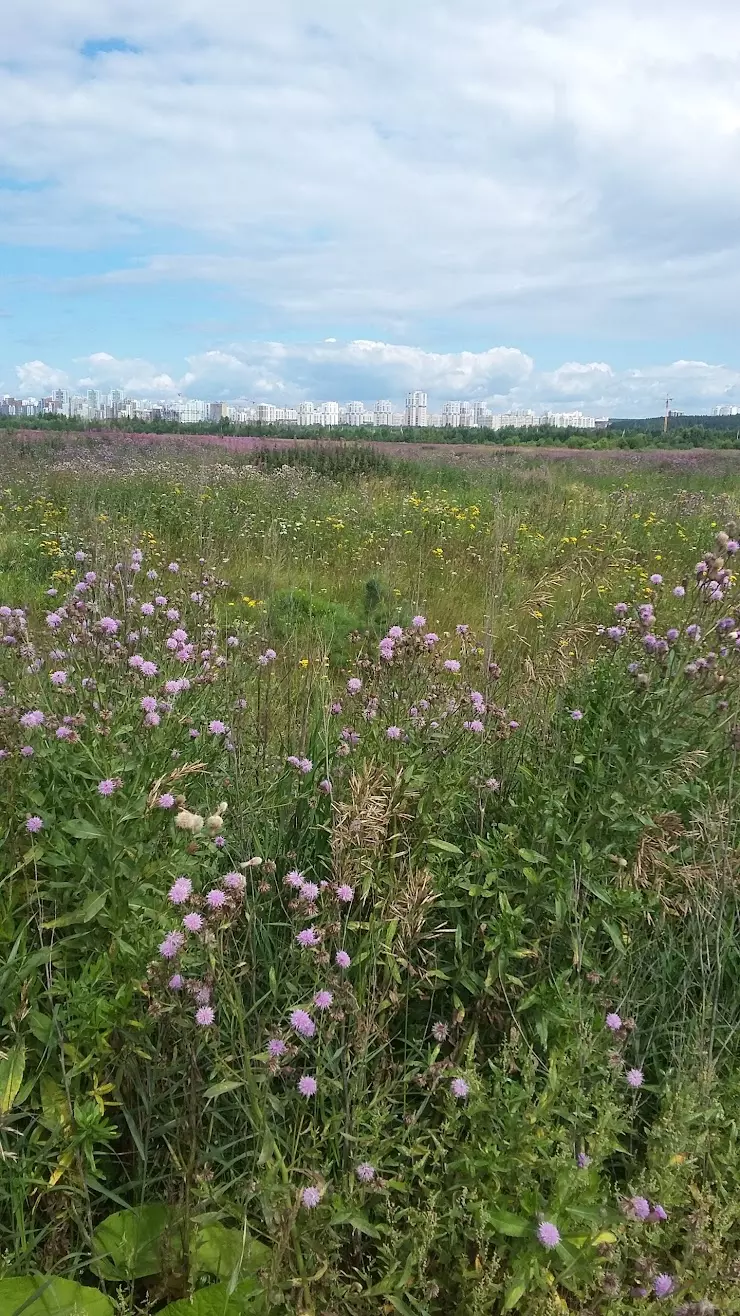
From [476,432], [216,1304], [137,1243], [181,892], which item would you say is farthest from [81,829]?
[476,432]

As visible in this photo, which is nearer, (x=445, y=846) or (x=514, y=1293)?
(x=514, y=1293)

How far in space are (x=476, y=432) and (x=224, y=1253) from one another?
2457 inches

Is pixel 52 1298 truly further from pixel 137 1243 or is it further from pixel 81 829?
pixel 81 829

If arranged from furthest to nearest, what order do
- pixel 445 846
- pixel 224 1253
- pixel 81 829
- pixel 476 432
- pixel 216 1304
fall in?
pixel 476 432, pixel 445 846, pixel 81 829, pixel 224 1253, pixel 216 1304

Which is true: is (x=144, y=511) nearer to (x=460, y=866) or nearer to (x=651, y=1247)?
(x=460, y=866)

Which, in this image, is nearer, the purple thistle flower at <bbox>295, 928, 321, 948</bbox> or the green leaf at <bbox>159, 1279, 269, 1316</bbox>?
the green leaf at <bbox>159, 1279, 269, 1316</bbox>

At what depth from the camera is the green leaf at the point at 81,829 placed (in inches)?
71.7

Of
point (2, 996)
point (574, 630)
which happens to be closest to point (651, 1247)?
point (2, 996)

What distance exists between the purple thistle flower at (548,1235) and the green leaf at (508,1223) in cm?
4

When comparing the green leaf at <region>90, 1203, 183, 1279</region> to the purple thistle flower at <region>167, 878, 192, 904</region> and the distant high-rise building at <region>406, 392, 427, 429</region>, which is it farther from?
the distant high-rise building at <region>406, 392, 427, 429</region>

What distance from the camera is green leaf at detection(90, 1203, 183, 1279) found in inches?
63.1

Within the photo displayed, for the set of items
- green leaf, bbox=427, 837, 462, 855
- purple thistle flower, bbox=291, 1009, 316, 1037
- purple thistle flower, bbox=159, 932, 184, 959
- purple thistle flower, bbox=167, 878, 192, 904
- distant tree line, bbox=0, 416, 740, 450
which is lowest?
purple thistle flower, bbox=291, 1009, 316, 1037

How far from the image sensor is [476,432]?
60531 mm

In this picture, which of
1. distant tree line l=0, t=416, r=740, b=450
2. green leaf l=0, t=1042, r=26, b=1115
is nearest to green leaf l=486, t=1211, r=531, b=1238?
green leaf l=0, t=1042, r=26, b=1115
